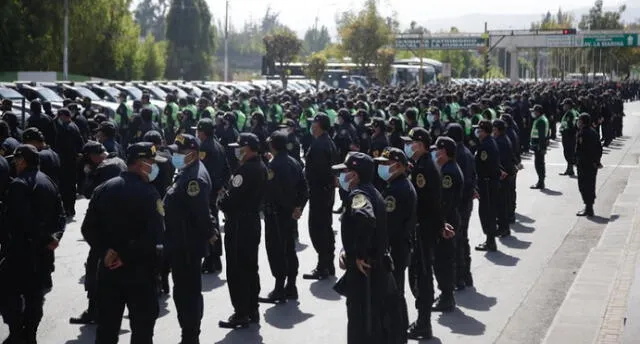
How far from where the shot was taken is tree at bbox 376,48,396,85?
226 ft

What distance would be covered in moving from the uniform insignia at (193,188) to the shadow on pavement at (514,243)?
729 cm

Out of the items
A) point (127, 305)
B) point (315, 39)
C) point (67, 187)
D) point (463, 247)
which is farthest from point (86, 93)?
point (315, 39)

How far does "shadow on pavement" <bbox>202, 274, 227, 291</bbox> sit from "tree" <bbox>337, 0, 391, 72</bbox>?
2235 inches

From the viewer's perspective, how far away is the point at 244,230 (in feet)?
33.2

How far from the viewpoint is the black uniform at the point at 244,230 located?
A: 10094mm

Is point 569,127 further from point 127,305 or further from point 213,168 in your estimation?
point 127,305

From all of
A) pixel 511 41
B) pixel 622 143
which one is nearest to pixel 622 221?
pixel 622 143

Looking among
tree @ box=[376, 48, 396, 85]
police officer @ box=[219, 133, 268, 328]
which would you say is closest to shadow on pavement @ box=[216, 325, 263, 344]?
police officer @ box=[219, 133, 268, 328]

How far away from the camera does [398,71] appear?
76.1 metres

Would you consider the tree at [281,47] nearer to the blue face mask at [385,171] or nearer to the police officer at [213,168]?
the police officer at [213,168]

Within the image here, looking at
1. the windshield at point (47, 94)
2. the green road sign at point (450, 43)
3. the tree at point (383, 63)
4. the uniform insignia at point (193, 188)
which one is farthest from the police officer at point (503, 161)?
the green road sign at point (450, 43)

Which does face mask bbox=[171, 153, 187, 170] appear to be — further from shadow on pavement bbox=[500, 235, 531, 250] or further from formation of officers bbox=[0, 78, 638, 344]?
shadow on pavement bbox=[500, 235, 531, 250]

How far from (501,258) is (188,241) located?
6.44 metres

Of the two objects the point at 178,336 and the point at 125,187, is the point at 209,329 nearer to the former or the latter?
the point at 178,336
